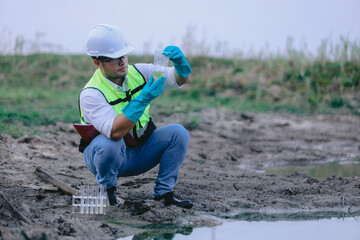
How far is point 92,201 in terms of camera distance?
4.17 metres

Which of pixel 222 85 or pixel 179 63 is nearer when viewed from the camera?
pixel 179 63

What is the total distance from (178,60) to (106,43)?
0.61m

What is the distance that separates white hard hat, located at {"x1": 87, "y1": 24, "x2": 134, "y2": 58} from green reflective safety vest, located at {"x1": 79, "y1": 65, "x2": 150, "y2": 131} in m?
0.21

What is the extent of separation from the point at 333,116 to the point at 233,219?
6.33 meters

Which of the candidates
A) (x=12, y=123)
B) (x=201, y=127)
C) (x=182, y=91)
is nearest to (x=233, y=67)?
(x=182, y=91)

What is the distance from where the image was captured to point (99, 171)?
426 centimetres

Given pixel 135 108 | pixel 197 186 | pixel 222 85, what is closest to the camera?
pixel 135 108

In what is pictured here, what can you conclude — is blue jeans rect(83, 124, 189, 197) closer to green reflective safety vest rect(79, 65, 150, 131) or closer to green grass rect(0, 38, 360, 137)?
green reflective safety vest rect(79, 65, 150, 131)

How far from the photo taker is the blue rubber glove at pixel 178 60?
4262 mm

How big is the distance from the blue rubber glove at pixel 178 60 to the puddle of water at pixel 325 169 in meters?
2.57

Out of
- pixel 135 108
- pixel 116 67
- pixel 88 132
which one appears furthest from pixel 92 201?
pixel 116 67

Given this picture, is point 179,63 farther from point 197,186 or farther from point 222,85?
point 222,85

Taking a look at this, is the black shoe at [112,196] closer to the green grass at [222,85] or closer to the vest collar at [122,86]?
the vest collar at [122,86]

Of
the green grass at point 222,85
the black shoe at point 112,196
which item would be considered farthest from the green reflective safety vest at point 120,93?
the green grass at point 222,85
